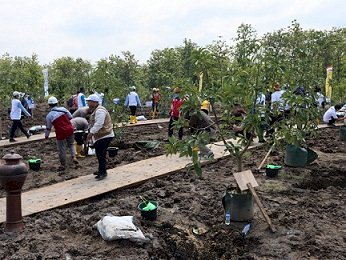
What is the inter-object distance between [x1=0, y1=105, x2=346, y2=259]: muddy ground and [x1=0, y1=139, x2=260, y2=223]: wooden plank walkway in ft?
0.50

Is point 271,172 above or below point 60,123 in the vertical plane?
below

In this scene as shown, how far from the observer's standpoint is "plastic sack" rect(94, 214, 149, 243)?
4551 mm

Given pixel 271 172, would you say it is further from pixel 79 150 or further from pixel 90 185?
pixel 79 150

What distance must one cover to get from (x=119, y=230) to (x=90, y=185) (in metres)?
2.74

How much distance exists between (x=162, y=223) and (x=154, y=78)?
2695 cm

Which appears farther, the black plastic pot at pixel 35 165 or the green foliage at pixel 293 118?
the black plastic pot at pixel 35 165

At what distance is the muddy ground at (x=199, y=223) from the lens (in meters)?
4.57

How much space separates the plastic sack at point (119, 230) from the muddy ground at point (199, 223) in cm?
8

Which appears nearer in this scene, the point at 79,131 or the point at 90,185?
the point at 90,185

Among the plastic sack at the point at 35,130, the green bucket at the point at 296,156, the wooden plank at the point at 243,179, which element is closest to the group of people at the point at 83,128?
the wooden plank at the point at 243,179

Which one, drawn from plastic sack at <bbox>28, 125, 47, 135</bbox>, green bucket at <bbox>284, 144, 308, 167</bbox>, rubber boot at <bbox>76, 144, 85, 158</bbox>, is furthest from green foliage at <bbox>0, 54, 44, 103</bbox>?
green bucket at <bbox>284, 144, 308, 167</bbox>

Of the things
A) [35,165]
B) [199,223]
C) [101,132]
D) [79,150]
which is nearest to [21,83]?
[79,150]

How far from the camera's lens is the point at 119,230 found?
15.0 ft

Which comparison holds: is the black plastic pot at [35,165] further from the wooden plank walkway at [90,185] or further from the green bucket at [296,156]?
the green bucket at [296,156]
